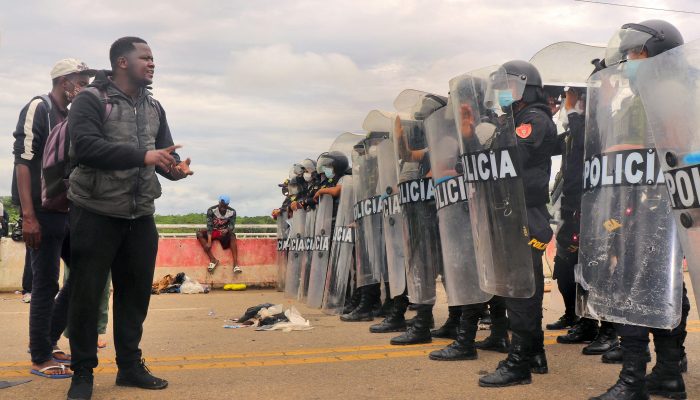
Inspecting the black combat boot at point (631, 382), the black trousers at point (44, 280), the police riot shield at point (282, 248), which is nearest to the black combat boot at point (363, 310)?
the black trousers at point (44, 280)

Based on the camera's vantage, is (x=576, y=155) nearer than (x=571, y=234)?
Yes

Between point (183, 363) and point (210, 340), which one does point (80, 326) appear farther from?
point (210, 340)

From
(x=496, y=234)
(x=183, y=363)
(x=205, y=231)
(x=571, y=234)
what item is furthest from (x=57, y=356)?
(x=205, y=231)

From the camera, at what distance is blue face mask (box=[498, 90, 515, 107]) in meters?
4.15

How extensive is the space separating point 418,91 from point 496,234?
177 centimetres

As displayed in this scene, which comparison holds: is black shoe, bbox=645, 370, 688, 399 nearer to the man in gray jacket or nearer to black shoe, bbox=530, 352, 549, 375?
black shoe, bbox=530, 352, 549, 375

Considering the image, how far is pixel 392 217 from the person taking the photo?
6.03m

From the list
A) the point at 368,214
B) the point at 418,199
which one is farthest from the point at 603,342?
the point at 368,214

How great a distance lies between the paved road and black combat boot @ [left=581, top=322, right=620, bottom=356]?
11cm

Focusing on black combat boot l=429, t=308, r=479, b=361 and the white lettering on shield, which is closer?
the white lettering on shield

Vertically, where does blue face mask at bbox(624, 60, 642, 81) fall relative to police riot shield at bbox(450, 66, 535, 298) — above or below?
above

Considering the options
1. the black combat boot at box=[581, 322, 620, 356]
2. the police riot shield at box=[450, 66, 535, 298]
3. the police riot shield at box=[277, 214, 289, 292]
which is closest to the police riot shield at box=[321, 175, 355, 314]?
the black combat boot at box=[581, 322, 620, 356]

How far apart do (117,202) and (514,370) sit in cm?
244

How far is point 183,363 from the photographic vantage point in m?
4.83
